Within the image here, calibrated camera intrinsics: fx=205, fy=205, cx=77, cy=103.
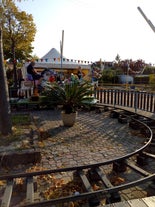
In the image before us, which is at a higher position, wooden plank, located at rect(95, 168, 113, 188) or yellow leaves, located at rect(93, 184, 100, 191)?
wooden plank, located at rect(95, 168, 113, 188)

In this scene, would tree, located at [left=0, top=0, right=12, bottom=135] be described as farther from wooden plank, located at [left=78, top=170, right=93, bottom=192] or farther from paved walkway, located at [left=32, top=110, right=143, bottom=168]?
wooden plank, located at [left=78, top=170, right=93, bottom=192]

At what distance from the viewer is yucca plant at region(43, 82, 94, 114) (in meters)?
6.40

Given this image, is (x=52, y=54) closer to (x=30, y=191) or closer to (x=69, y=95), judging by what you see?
(x=69, y=95)

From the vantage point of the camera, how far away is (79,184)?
128 inches

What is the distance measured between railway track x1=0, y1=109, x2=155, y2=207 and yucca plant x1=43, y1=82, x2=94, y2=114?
9.33 feet

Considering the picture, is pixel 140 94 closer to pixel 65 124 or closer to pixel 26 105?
pixel 65 124

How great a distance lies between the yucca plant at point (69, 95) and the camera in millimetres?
6402

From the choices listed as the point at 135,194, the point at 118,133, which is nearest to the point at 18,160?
the point at 135,194

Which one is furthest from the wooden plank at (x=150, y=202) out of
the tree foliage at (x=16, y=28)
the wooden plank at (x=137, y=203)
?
the tree foliage at (x=16, y=28)

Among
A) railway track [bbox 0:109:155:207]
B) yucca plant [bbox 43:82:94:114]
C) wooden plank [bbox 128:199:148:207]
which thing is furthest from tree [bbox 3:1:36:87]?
wooden plank [bbox 128:199:148:207]

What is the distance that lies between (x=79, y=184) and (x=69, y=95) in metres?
3.49

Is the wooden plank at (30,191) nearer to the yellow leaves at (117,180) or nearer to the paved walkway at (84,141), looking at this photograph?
the paved walkway at (84,141)

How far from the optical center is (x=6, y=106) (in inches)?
202

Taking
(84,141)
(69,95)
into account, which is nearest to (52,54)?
(69,95)
